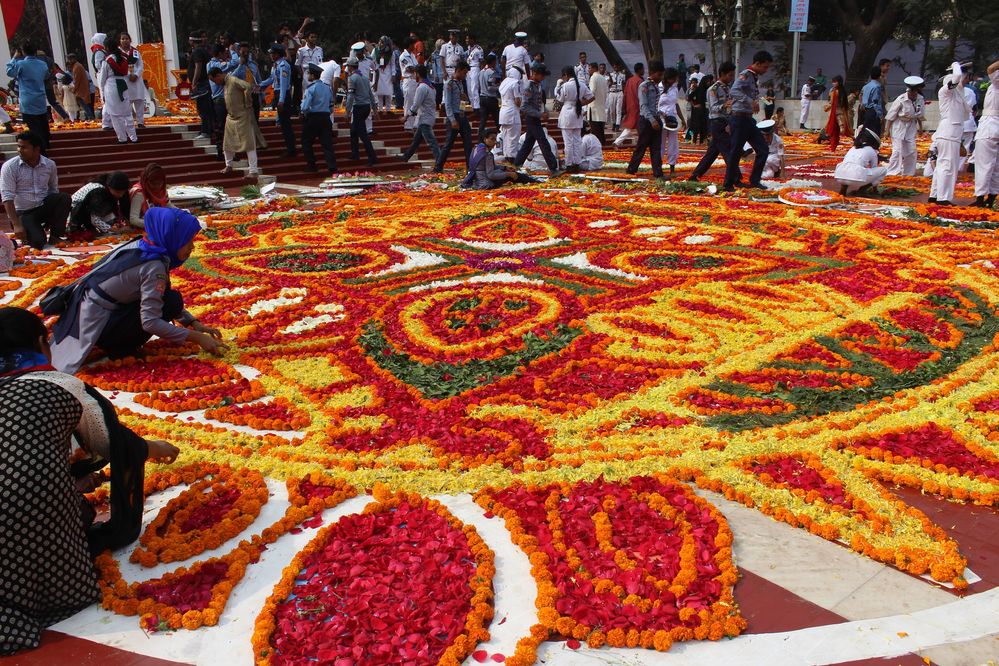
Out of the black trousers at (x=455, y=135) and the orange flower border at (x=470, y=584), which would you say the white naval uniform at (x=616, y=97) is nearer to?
the black trousers at (x=455, y=135)

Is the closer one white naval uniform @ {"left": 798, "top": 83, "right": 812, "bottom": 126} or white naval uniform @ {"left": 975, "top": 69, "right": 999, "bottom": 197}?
white naval uniform @ {"left": 975, "top": 69, "right": 999, "bottom": 197}

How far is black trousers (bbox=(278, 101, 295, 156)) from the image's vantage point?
13555 millimetres

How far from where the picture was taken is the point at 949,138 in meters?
9.14

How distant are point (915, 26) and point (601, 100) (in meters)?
18.5

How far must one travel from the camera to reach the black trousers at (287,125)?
1355 cm

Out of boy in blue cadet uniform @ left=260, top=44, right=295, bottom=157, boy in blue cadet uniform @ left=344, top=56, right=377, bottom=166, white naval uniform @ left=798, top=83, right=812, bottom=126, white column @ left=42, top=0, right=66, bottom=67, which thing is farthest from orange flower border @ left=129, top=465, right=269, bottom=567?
white naval uniform @ left=798, top=83, right=812, bottom=126

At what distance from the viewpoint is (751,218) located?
8664 millimetres

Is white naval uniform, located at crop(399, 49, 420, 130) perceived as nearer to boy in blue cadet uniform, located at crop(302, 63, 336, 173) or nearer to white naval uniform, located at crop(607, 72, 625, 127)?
boy in blue cadet uniform, located at crop(302, 63, 336, 173)

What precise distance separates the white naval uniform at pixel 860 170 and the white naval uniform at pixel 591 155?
14.0ft

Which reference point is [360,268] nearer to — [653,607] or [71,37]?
[653,607]

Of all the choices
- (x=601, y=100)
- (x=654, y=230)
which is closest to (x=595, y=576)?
(x=654, y=230)

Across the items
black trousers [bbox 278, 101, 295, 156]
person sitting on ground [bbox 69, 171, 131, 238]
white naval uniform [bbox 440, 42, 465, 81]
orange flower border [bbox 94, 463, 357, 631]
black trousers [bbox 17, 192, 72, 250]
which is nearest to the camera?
orange flower border [bbox 94, 463, 357, 631]

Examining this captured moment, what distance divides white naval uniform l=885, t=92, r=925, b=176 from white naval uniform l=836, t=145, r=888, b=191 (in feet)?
5.68

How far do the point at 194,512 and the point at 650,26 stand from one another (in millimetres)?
21672
